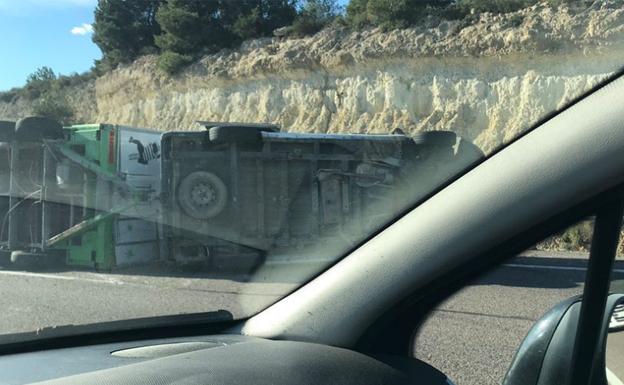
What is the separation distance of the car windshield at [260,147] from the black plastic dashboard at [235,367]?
37 centimetres

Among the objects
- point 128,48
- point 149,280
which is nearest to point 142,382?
point 149,280

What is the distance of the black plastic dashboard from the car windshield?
37 cm

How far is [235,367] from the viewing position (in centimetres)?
222

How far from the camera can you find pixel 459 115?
20875 mm

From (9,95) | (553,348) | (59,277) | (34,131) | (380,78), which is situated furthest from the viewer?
(9,95)

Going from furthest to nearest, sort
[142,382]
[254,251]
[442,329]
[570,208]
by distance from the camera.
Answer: [254,251] → [442,329] → [142,382] → [570,208]

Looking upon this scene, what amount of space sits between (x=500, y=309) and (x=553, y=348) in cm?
34

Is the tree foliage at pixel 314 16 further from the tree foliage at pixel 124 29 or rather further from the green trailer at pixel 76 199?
the green trailer at pixel 76 199

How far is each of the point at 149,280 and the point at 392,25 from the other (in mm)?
15360

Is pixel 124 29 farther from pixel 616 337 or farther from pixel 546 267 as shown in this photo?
pixel 616 337

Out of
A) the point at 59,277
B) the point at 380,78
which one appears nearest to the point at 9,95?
the point at 380,78

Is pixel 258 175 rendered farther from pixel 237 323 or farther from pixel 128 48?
pixel 128 48

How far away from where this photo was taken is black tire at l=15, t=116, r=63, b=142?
34.9ft

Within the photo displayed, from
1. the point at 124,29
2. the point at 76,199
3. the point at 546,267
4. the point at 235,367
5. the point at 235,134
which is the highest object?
the point at 124,29
